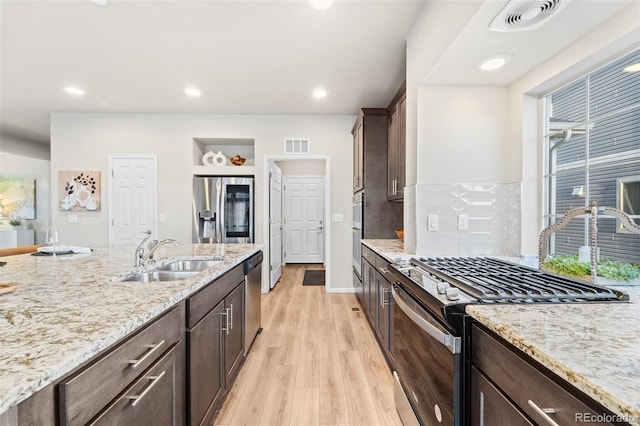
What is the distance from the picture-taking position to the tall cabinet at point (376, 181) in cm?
354

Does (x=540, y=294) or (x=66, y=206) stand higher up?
(x=66, y=206)

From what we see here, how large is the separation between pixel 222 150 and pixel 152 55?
213cm

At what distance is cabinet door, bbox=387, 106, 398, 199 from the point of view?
3.09 metres

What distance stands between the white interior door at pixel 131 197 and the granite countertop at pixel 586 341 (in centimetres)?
468

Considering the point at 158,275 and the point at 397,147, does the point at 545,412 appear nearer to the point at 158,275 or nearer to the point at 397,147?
the point at 158,275

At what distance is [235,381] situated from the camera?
2.02 m

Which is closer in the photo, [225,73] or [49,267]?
[49,267]

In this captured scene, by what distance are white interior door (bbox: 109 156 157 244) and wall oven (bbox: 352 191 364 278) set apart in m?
3.07

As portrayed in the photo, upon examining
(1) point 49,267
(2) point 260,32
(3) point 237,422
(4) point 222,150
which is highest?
(2) point 260,32

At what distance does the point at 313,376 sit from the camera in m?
2.08

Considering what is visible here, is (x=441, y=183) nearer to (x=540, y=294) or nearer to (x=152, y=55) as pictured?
(x=540, y=294)

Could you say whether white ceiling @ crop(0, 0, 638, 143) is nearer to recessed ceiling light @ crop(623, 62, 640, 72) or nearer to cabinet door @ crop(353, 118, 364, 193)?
recessed ceiling light @ crop(623, 62, 640, 72)

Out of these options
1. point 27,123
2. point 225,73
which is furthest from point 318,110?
point 27,123

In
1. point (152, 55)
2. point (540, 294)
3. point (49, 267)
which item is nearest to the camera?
point (540, 294)
